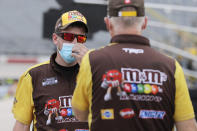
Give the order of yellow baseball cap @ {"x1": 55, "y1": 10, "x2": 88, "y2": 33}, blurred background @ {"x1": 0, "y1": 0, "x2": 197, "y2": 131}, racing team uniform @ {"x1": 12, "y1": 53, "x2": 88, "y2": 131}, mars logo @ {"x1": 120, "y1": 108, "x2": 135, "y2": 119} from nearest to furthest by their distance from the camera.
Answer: mars logo @ {"x1": 120, "y1": 108, "x2": 135, "y2": 119}
racing team uniform @ {"x1": 12, "y1": 53, "x2": 88, "y2": 131}
yellow baseball cap @ {"x1": 55, "y1": 10, "x2": 88, "y2": 33}
blurred background @ {"x1": 0, "y1": 0, "x2": 197, "y2": 131}

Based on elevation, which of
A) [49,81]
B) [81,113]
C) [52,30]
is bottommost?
[52,30]

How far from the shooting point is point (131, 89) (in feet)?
6.39

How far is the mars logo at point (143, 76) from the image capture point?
1.96 meters

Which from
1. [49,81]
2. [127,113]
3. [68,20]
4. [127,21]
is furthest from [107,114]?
[68,20]

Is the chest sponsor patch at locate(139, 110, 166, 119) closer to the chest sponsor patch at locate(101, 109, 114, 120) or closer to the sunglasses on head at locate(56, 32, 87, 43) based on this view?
the chest sponsor patch at locate(101, 109, 114, 120)

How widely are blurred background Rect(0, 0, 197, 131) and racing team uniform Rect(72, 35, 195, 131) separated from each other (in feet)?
15.2

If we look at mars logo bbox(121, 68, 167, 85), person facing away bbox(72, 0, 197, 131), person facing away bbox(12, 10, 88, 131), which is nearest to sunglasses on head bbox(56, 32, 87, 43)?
person facing away bbox(12, 10, 88, 131)

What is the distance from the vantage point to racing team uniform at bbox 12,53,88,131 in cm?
291

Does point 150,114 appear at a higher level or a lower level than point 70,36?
lower

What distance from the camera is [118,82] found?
1.96 m

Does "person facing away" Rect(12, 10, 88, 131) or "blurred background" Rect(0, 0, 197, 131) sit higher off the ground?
"person facing away" Rect(12, 10, 88, 131)

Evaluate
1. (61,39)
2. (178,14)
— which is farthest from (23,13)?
(178,14)

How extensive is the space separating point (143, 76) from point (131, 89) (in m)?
0.10

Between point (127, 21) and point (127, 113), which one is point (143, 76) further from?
point (127, 21)
